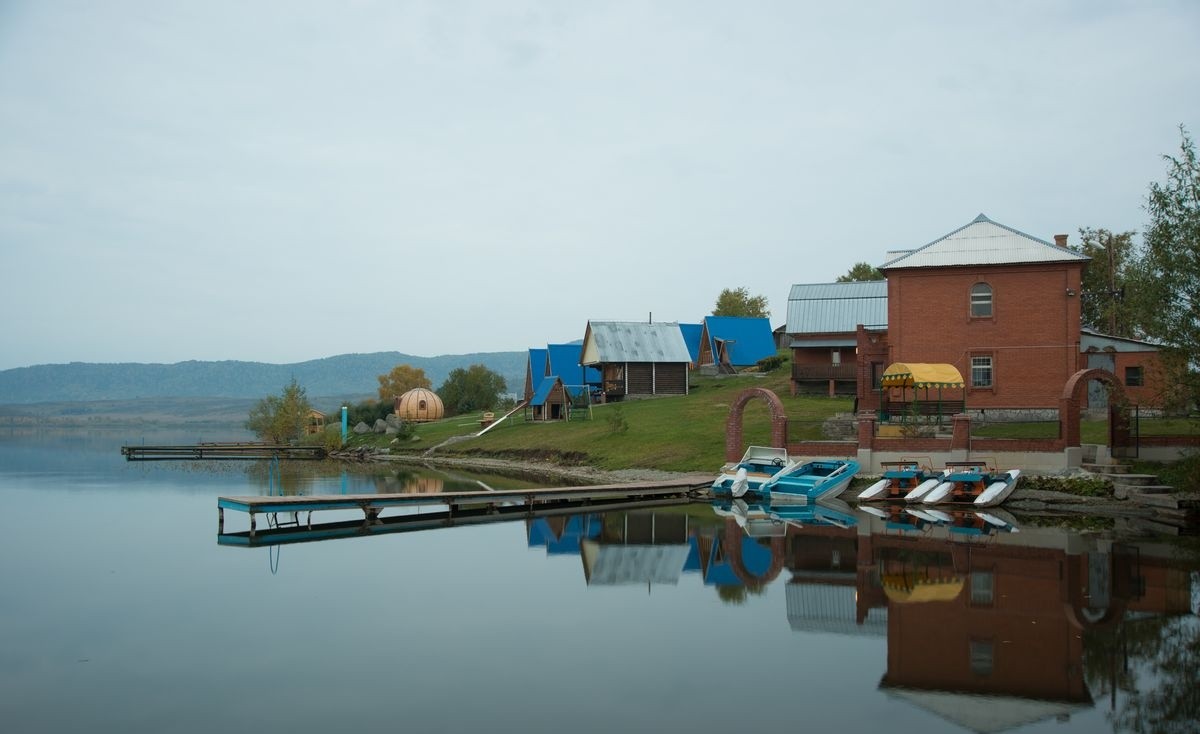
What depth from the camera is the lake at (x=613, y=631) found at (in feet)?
37.5

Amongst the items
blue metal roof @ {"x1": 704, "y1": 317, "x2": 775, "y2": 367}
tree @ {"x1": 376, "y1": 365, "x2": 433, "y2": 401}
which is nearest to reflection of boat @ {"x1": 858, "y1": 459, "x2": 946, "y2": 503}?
blue metal roof @ {"x1": 704, "y1": 317, "x2": 775, "y2": 367}

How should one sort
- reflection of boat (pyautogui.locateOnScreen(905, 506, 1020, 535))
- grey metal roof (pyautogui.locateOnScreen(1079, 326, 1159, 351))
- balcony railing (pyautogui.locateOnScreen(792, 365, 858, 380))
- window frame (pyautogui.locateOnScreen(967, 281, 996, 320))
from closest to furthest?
reflection of boat (pyautogui.locateOnScreen(905, 506, 1020, 535)) → window frame (pyautogui.locateOnScreen(967, 281, 996, 320)) → grey metal roof (pyautogui.locateOnScreen(1079, 326, 1159, 351)) → balcony railing (pyautogui.locateOnScreen(792, 365, 858, 380))

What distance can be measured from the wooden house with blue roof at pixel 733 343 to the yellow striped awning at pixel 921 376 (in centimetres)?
3315

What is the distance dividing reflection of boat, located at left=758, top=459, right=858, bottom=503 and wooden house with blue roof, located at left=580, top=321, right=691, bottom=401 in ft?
102

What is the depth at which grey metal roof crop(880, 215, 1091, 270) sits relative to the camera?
38938 millimetres

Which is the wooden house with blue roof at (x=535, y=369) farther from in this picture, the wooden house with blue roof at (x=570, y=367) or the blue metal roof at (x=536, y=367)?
the wooden house with blue roof at (x=570, y=367)

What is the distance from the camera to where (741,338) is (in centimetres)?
7225

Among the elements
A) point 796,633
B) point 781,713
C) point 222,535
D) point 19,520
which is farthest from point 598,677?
point 19,520

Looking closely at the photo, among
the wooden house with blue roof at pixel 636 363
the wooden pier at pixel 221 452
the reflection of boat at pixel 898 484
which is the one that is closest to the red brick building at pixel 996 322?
the reflection of boat at pixel 898 484

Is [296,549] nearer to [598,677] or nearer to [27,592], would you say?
[27,592]

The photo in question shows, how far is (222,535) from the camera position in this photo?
25953mm

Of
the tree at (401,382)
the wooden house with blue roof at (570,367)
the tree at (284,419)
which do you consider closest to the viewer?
the wooden house with blue roof at (570,367)

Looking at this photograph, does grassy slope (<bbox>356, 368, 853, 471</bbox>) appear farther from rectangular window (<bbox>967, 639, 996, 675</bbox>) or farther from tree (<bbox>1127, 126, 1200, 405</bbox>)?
rectangular window (<bbox>967, 639, 996, 675</bbox>)

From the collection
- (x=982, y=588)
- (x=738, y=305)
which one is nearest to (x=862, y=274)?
(x=738, y=305)
